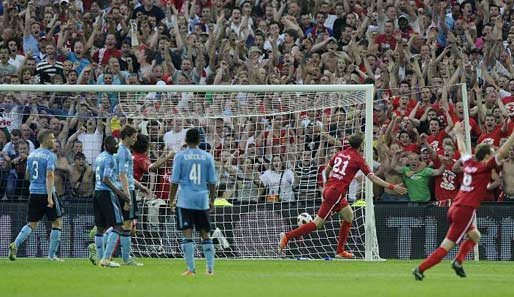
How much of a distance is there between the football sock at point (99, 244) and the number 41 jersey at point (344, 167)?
4.53m

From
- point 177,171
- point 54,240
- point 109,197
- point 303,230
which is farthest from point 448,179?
point 177,171

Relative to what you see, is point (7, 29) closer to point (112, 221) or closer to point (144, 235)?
point (144, 235)

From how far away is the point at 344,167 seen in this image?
22859mm

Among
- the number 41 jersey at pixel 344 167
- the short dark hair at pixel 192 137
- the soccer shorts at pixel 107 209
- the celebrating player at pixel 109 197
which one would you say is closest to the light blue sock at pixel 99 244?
the soccer shorts at pixel 107 209

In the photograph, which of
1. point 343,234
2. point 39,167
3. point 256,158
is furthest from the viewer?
point 256,158

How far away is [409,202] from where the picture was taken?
2448cm

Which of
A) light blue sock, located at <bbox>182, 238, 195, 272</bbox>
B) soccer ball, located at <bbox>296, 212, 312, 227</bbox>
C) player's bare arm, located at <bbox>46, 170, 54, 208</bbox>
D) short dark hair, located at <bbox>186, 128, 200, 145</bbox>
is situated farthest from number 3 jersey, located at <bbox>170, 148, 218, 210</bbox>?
soccer ball, located at <bbox>296, 212, 312, 227</bbox>

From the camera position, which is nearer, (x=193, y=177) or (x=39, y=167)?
(x=193, y=177)

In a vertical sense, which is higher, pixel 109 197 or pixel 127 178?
pixel 127 178

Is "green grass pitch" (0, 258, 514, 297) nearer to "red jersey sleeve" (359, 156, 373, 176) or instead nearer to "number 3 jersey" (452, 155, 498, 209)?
"number 3 jersey" (452, 155, 498, 209)

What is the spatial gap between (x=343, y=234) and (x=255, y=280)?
6.14 m

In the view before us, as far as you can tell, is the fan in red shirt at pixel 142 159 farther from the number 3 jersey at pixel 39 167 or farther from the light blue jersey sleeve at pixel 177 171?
the light blue jersey sleeve at pixel 177 171

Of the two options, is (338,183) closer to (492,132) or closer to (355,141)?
(355,141)

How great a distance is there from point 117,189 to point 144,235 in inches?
188
